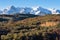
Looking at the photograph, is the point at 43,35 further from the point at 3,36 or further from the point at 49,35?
the point at 3,36

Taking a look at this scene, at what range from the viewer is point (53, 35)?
118 feet

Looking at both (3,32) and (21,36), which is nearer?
(21,36)

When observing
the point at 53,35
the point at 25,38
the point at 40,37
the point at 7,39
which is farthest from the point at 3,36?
the point at 53,35

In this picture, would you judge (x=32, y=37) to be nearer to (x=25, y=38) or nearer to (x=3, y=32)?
(x=25, y=38)

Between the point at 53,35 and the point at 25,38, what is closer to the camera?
the point at 25,38

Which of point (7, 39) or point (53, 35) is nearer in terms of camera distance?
point (7, 39)

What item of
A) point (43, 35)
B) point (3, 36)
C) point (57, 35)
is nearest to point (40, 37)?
point (43, 35)

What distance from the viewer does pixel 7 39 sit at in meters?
33.3

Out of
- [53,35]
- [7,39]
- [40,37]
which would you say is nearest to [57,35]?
[53,35]

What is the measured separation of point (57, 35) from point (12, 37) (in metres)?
7.24

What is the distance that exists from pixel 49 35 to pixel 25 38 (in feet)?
13.5

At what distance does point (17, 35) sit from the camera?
112 ft

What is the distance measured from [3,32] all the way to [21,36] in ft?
14.9

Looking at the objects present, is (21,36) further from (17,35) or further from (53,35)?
(53,35)
